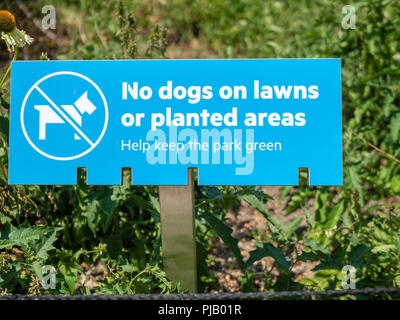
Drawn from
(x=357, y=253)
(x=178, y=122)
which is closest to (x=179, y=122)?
(x=178, y=122)

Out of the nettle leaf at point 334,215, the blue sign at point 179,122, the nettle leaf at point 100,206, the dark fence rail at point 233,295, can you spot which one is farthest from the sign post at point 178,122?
the nettle leaf at point 334,215

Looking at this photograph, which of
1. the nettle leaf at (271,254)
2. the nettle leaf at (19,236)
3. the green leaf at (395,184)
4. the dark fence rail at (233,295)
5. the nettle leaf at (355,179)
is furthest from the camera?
the green leaf at (395,184)

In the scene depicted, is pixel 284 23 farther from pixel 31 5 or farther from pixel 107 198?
pixel 107 198

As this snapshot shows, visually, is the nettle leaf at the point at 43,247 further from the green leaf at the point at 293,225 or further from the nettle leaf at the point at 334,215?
the nettle leaf at the point at 334,215

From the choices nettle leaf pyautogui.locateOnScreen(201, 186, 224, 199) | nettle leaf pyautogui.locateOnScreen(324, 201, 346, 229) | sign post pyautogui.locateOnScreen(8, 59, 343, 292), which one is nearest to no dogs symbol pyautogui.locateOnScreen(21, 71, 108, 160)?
sign post pyautogui.locateOnScreen(8, 59, 343, 292)

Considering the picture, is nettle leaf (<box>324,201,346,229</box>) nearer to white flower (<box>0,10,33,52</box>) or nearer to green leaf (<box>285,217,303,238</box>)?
green leaf (<box>285,217,303,238</box>)

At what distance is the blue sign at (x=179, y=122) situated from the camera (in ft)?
5.47

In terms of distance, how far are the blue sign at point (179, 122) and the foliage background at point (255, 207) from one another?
Answer: 1.17ft

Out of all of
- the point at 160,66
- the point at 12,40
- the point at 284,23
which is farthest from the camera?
the point at 284,23

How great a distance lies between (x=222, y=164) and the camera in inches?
65.3

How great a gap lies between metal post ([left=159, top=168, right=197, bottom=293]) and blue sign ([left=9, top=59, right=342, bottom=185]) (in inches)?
2.8

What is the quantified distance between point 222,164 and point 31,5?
3673 mm
